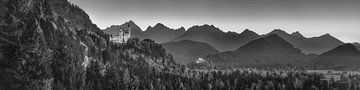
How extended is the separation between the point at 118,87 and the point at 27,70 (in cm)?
6852

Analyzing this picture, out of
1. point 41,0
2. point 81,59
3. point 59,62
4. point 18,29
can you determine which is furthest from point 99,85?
point 18,29

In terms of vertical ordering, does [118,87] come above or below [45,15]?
below

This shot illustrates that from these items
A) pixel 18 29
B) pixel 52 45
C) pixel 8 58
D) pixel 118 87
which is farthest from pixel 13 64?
pixel 118 87

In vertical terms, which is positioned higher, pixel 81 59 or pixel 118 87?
pixel 81 59

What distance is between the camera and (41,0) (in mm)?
168250

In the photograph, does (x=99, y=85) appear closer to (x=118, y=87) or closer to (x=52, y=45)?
(x=118, y=87)

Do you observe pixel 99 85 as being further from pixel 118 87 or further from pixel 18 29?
pixel 18 29

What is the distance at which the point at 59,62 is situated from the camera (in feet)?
516

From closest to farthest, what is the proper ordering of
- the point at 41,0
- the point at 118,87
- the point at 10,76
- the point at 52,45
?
the point at 10,76 → the point at 52,45 → the point at 41,0 → the point at 118,87

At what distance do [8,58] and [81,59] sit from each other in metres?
58.9

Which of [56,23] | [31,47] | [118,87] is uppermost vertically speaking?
[56,23]

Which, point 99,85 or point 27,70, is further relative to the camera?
point 99,85

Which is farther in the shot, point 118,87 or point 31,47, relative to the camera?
point 118,87

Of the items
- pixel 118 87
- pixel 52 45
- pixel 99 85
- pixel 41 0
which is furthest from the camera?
pixel 118 87
